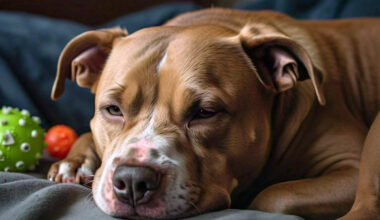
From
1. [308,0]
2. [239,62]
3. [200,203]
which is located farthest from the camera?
[308,0]

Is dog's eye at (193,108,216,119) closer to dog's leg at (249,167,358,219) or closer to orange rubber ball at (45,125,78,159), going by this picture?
dog's leg at (249,167,358,219)

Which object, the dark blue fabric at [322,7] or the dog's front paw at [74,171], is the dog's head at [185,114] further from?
the dark blue fabric at [322,7]

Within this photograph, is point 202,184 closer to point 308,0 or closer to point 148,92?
point 148,92

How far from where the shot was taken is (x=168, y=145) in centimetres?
186

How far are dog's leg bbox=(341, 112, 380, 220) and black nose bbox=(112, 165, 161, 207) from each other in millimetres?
614

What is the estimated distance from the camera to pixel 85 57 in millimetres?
2434

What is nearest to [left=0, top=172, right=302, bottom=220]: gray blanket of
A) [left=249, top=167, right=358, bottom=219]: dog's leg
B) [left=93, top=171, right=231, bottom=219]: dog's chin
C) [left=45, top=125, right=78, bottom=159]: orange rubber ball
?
[left=93, top=171, right=231, bottom=219]: dog's chin

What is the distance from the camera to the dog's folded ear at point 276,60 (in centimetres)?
210

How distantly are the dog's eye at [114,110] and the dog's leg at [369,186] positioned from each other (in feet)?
2.82

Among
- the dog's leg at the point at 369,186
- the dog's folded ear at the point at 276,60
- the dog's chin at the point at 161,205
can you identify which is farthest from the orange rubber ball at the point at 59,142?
the dog's leg at the point at 369,186

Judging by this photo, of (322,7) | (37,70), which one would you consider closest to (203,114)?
(37,70)

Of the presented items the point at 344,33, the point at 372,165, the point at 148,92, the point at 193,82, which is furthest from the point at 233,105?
the point at 344,33

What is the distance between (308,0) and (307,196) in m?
2.34

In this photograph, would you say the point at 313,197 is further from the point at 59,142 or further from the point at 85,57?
the point at 59,142
